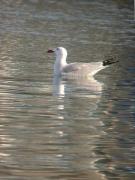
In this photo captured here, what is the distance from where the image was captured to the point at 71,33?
34.1 meters

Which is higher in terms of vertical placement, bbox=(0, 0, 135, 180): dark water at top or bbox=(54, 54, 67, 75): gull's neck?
bbox=(54, 54, 67, 75): gull's neck

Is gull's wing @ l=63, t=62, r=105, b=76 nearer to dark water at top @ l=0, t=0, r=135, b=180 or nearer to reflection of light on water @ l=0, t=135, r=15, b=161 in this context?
dark water at top @ l=0, t=0, r=135, b=180

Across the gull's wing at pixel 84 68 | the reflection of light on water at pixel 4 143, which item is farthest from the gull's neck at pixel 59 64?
the reflection of light on water at pixel 4 143

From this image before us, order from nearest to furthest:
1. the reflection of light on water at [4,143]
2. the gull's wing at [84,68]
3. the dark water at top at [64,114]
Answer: the dark water at top at [64,114]
the reflection of light on water at [4,143]
the gull's wing at [84,68]

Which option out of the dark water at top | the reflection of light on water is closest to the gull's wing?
the dark water at top

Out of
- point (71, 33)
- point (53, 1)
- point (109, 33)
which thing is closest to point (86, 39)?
point (71, 33)

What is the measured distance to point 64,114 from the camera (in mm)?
12820

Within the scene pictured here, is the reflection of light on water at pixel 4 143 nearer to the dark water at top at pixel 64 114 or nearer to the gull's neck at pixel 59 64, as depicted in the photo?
the dark water at top at pixel 64 114

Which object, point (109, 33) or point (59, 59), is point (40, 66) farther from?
point (109, 33)

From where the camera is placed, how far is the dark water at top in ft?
29.3

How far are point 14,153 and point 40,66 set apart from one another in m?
11.5

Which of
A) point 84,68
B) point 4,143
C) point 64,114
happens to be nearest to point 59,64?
point 84,68

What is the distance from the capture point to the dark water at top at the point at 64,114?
29.3 ft

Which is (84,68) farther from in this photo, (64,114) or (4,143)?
(4,143)
